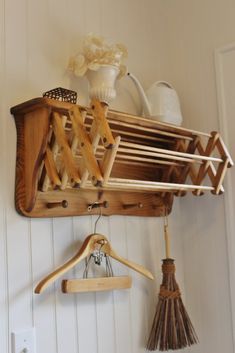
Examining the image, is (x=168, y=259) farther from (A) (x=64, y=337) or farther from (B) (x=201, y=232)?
(A) (x=64, y=337)

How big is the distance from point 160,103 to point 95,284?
2.12 ft

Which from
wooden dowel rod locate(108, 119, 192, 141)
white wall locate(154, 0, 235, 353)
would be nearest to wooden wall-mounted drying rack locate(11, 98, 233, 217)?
wooden dowel rod locate(108, 119, 192, 141)

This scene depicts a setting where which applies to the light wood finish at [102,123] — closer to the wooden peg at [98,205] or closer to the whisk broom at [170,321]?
the wooden peg at [98,205]

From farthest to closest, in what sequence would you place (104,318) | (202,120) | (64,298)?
(202,120) < (104,318) < (64,298)

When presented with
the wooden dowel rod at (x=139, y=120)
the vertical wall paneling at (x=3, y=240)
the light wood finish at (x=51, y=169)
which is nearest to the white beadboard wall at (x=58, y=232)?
the vertical wall paneling at (x=3, y=240)

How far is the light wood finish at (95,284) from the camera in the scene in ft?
4.40

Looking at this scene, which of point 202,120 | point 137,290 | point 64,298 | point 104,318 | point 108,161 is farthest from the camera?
point 202,120

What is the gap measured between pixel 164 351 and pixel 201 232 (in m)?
0.44

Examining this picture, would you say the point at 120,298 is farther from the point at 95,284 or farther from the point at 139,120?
the point at 139,120

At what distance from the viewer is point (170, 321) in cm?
158

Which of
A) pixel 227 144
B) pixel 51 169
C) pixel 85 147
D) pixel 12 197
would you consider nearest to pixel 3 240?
pixel 12 197

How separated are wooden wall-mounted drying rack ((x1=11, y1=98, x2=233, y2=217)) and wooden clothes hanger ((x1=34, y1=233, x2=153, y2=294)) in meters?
0.09

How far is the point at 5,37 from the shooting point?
133 centimetres

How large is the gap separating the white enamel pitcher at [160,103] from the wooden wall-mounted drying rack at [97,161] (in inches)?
3.0
